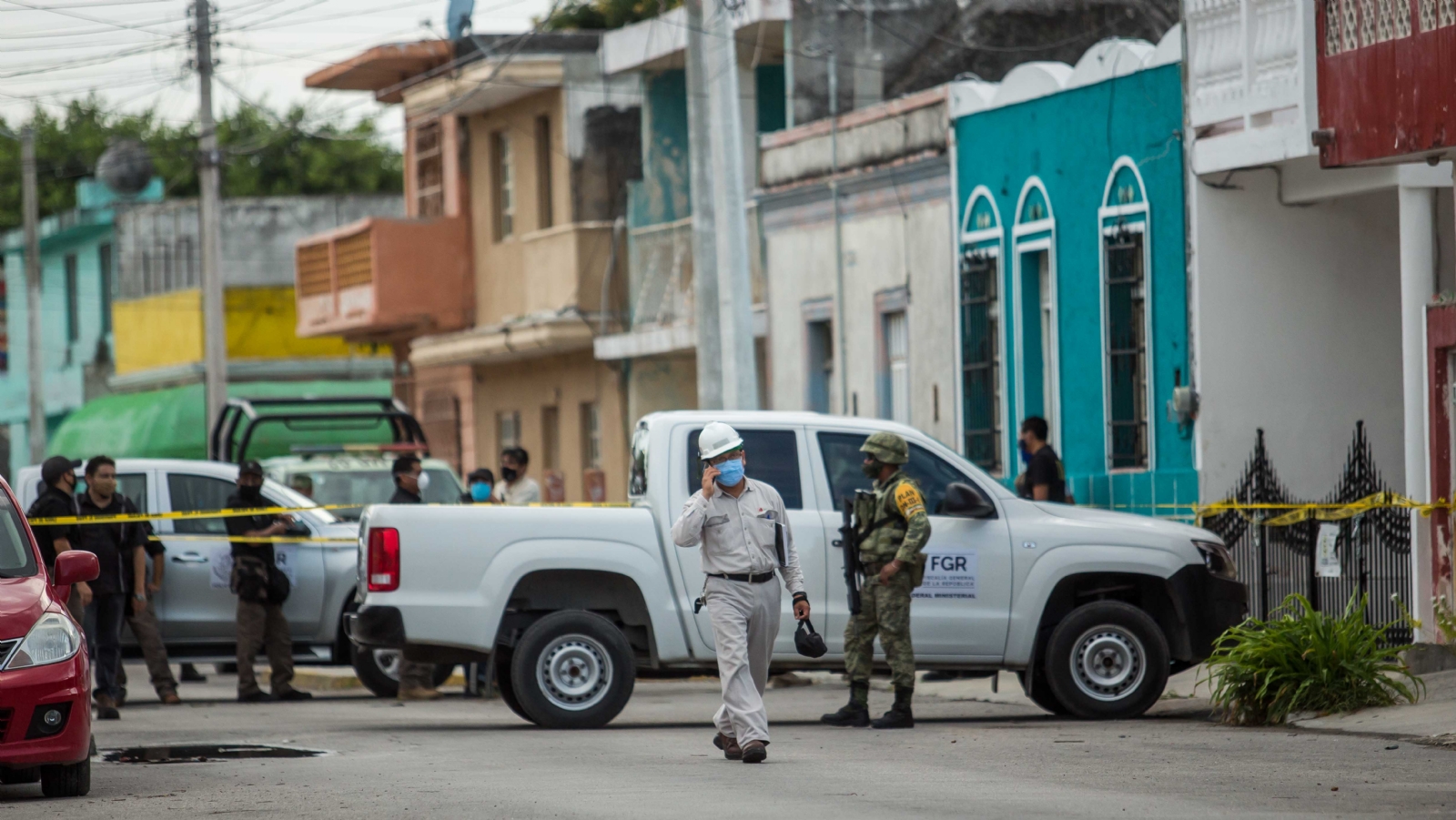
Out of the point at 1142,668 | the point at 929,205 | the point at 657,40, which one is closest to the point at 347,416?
the point at 929,205

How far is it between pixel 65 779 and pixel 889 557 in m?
5.18

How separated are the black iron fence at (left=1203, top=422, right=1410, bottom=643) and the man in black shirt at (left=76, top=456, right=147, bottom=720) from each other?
327 inches

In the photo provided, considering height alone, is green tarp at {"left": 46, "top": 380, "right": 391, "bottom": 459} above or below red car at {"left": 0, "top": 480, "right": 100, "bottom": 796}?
above

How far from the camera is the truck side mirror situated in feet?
49.1

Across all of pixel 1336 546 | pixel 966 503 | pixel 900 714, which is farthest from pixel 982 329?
pixel 900 714

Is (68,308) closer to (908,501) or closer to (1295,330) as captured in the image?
(1295,330)

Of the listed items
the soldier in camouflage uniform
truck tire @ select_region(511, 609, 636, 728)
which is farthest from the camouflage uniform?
truck tire @ select_region(511, 609, 636, 728)

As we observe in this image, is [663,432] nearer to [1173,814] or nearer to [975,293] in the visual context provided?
[1173,814]

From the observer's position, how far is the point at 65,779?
11.3 meters

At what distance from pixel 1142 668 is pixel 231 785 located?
6.16 meters

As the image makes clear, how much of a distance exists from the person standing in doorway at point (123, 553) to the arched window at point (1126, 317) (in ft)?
27.4

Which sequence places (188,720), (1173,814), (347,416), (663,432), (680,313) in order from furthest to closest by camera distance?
(680,313), (347,416), (188,720), (663,432), (1173,814)

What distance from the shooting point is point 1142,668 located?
1547 cm

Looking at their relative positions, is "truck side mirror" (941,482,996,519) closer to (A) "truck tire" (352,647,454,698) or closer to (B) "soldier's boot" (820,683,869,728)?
(B) "soldier's boot" (820,683,869,728)
